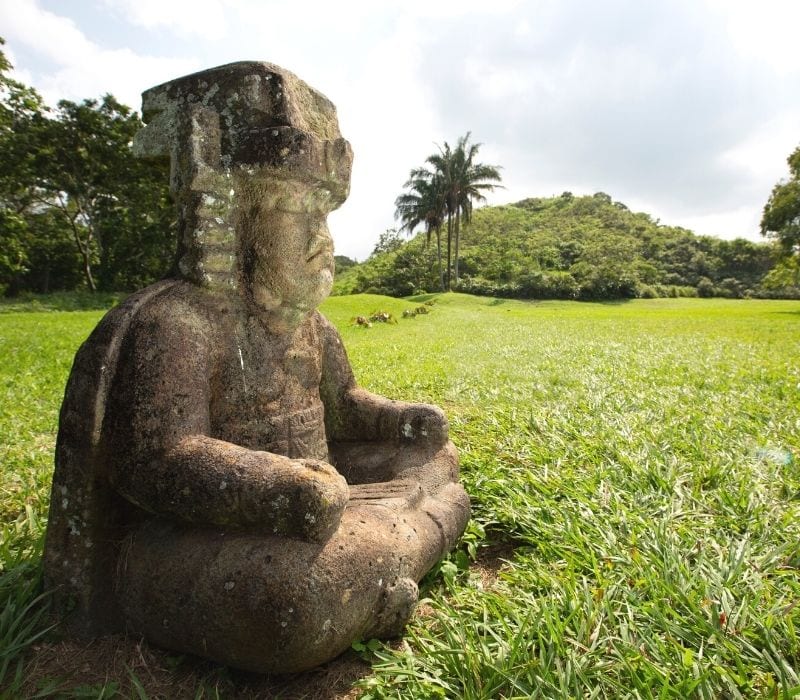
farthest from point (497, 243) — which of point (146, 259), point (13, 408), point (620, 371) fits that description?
point (13, 408)

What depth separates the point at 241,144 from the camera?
1.80 meters

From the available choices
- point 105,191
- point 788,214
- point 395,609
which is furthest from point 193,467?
point 788,214

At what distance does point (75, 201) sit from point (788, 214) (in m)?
26.8

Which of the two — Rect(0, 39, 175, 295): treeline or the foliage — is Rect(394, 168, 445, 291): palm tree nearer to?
the foliage

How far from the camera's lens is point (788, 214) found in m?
21.4

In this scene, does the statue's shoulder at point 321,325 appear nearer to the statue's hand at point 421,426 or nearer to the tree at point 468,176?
the statue's hand at point 421,426

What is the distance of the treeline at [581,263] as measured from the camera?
103 ft

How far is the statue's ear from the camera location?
1749mm

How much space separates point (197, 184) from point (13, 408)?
4153 millimetres

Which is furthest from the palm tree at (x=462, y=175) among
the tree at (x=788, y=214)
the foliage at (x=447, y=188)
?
the tree at (x=788, y=214)

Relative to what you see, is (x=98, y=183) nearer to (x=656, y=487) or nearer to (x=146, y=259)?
(x=146, y=259)

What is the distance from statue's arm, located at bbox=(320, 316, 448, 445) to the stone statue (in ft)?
1.00

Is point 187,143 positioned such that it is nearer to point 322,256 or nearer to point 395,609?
point 322,256

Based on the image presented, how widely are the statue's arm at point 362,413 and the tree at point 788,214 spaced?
24384 mm
